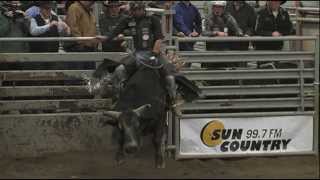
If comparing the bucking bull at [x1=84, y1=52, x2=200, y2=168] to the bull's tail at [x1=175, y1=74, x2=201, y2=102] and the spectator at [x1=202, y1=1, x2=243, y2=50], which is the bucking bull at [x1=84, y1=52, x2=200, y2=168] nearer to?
the bull's tail at [x1=175, y1=74, x2=201, y2=102]

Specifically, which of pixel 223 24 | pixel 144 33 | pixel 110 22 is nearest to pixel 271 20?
pixel 223 24

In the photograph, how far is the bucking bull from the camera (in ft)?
26.9

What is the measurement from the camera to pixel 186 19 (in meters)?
11.0

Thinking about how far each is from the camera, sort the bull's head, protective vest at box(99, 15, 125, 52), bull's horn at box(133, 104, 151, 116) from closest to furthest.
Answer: the bull's head < bull's horn at box(133, 104, 151, 116) < protective vest at box(99, 15, 125, 52)

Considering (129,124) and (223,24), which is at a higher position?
(223,24)

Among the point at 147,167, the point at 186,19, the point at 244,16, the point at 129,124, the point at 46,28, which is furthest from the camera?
the point at 244,16

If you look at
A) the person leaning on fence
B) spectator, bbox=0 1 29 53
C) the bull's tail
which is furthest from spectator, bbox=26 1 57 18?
the bull's tail

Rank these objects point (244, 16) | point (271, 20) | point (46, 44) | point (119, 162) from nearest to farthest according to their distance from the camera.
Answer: point (119, 162)
point (46, 44)
point (271, 20)
point (244, 16)

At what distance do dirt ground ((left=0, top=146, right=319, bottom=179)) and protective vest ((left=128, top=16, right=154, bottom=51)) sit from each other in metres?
1.65

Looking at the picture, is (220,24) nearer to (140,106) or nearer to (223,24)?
(223,24)

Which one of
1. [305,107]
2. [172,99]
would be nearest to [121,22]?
[172,99]

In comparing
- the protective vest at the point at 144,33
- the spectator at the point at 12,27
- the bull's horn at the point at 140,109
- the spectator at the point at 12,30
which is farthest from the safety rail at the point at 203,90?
the bull's horn at the point at 140,109

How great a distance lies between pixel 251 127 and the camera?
10195mm

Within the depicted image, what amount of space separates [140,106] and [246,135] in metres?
2.32
